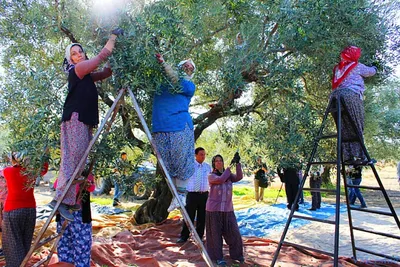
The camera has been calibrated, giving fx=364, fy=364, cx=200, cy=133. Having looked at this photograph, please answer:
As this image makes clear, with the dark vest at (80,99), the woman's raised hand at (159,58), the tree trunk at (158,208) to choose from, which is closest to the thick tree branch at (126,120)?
the dark vest at (80,99)

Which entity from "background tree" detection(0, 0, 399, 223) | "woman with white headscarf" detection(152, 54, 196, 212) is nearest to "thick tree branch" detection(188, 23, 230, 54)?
"background tree" detection(0, 0, 399, 223)

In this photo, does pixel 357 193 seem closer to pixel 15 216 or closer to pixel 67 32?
pixel 67 32

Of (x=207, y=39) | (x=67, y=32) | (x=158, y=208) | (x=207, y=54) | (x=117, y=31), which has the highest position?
(x=207, y=39)

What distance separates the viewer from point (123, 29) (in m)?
3.57

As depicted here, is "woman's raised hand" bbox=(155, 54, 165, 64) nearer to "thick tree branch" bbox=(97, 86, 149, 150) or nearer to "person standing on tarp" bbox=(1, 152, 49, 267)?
"thick tree branch" bbox=(97, 86, 149, 150)

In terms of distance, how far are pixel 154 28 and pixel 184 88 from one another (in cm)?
70

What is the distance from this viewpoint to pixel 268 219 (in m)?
10.3

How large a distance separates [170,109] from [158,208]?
6.20 metres

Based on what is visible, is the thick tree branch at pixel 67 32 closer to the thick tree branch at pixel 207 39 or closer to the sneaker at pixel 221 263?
the thick tree branch at pixel 207 39

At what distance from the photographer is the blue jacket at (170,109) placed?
13.1 ft

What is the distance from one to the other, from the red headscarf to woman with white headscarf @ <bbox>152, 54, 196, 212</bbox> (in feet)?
7.51

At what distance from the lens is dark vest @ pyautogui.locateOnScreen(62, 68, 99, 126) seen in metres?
3.64

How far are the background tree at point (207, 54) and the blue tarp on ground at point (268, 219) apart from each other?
142 inches

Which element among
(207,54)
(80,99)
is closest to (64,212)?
(80,99)
